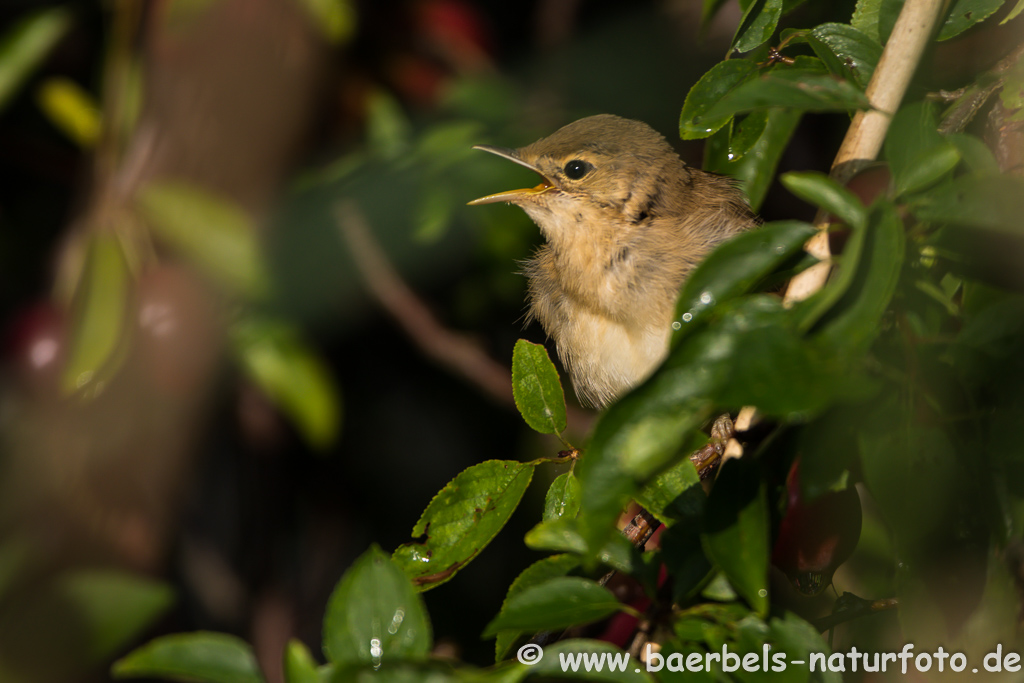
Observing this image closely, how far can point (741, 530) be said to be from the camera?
715 mm

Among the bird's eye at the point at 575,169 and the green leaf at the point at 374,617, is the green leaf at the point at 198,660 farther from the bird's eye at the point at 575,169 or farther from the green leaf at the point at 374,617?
the bird's eye at the point at 575,169

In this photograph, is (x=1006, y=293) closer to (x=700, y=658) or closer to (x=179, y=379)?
(x=700, y=658)

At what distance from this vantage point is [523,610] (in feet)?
2.55

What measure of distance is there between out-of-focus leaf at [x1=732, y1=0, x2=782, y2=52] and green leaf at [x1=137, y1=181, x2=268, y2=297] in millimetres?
1190

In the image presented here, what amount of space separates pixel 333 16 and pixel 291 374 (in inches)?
Answer: 33.7

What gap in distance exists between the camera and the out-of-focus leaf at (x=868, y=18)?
1.14 meters

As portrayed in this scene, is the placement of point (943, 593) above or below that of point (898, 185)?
below

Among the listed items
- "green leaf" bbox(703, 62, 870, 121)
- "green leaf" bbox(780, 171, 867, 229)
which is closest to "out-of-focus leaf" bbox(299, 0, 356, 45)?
"green leaf" bbox(703, 62, 870, 121)

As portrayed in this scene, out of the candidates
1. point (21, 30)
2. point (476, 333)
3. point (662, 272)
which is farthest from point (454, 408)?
point (21, 30)

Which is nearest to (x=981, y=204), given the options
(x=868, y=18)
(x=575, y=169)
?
(x=868, y=18)

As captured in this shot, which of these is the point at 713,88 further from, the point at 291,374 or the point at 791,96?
the point at 291,374

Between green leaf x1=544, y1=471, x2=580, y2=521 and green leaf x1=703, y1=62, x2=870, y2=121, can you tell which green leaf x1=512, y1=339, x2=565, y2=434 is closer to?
green leaf x1=544, y1=471, x2=580, y2=521

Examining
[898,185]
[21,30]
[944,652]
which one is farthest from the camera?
[21,30]

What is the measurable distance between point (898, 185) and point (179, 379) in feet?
6.13
